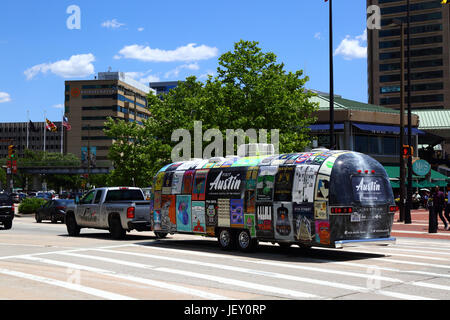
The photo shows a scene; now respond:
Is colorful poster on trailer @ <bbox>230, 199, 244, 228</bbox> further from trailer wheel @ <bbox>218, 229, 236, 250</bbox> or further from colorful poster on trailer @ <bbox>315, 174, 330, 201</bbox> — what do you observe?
colorful poster on trailer @ <bbox>315, 174, 330, 201</bbox>

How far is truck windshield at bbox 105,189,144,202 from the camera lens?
21.8m

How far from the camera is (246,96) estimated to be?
3953 centimetres

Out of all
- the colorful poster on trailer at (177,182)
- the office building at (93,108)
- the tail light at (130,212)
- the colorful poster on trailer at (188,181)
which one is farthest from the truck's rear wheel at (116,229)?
the office building at (93,108)

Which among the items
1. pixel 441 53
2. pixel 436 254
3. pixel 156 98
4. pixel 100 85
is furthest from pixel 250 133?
pixel 100 85

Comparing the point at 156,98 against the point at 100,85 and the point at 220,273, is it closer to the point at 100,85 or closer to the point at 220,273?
the point at 220,273

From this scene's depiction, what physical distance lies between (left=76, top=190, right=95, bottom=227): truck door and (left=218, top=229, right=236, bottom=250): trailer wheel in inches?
292

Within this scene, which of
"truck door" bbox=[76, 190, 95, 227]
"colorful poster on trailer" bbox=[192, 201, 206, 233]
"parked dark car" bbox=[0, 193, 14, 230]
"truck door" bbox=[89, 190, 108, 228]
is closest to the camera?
"colorful poster on trailer" bbox=[192, 201, 206, 233]

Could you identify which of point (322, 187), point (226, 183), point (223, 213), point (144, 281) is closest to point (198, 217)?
point (223, 213)

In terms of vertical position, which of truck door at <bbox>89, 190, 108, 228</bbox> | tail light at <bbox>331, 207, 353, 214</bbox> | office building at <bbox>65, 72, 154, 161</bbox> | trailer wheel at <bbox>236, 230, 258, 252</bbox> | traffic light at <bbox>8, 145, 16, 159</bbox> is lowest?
trailer wheel at <bbox>236, 230, 258, 252</bbox>

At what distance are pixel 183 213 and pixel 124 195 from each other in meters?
5.02

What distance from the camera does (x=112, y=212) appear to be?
20953 millimetres

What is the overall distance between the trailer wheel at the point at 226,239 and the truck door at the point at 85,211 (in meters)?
7.43

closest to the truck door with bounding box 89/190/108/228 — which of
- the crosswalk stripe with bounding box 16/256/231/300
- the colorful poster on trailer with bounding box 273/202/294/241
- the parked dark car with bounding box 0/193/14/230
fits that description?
the crosswalk stripe with bounding box 16/256/231/300

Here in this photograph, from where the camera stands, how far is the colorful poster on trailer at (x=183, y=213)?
17.6 m
